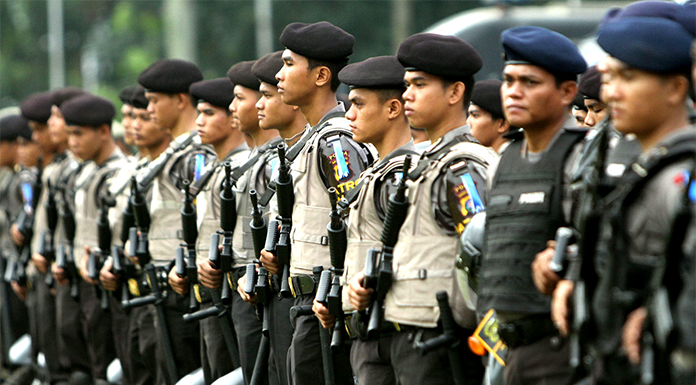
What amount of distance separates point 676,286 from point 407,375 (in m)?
2.00

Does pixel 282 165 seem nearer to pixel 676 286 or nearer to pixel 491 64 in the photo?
pixel 676 286

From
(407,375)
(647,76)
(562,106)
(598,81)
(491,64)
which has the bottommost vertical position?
(491,64)

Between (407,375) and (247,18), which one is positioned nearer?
(407,375)

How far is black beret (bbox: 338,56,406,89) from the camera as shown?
→ 586 cm

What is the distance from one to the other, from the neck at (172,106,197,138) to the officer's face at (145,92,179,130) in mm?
58

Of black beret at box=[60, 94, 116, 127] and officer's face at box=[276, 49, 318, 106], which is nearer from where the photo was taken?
officer's face at box=[276, 49, 318, 106]

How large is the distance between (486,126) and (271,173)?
1347mm

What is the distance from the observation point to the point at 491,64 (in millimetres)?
13984

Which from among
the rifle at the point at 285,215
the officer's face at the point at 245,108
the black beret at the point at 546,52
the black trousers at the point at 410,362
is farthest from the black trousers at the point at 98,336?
the black beret at the point at 546,52

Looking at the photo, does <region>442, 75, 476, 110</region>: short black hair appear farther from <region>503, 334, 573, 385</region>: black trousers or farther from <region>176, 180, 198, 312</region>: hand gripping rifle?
<region>176, 180, 198, 312</region>: hand gripping rifle

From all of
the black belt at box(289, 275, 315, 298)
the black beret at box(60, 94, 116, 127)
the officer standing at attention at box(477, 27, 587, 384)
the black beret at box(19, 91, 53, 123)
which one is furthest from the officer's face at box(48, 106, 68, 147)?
the officer standing at attention at box(477, 27, 587, 384)

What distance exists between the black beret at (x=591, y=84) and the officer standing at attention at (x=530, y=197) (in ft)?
4.89

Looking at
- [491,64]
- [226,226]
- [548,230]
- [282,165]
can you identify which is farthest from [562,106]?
[491,64]

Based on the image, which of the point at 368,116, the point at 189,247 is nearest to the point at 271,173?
the point at 189,247
